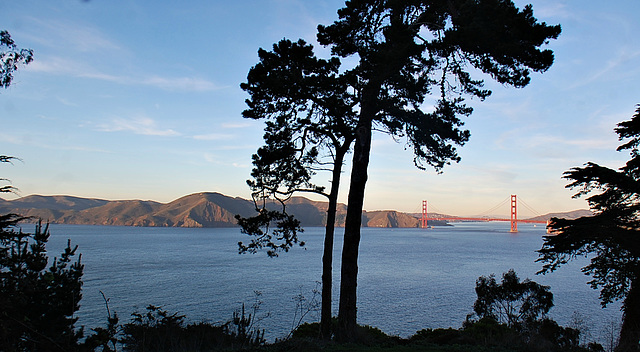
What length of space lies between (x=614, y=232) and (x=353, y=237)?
26.1ft

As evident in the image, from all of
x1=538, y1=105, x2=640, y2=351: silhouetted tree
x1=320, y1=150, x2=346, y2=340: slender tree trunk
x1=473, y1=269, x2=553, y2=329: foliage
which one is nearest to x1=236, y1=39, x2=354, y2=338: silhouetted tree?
x1=320, y1=150, x2=346, y2=340: slender tree trunk

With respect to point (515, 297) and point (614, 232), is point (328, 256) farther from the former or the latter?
point (515, 297)

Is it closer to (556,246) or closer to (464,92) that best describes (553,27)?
(464,92)

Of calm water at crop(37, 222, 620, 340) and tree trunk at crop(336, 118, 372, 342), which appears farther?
calm water at crop(37, 222, 620, 340)

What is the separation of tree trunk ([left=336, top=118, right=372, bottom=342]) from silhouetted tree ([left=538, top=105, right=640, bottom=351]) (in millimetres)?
6642

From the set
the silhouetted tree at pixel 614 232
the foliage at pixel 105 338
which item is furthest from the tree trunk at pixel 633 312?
the foliage at pixel 105 338

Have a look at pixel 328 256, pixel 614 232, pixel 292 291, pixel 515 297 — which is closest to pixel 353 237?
pixel 328 256

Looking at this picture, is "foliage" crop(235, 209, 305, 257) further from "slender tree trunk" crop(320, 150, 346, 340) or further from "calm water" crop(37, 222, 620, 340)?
"calm water" crop(37, 222, 620, 340)

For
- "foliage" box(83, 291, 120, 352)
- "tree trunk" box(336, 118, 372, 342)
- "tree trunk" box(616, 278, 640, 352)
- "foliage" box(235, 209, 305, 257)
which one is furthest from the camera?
"foliage" box(235, 209, 305, 257)

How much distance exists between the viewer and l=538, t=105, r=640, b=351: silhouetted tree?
1223 cm

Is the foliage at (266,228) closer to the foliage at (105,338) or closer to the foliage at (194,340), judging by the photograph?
the foliage at (194,340)

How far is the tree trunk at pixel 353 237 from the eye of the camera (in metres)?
10.5

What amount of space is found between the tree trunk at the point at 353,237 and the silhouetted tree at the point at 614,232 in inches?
262

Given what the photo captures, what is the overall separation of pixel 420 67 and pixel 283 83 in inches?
144
